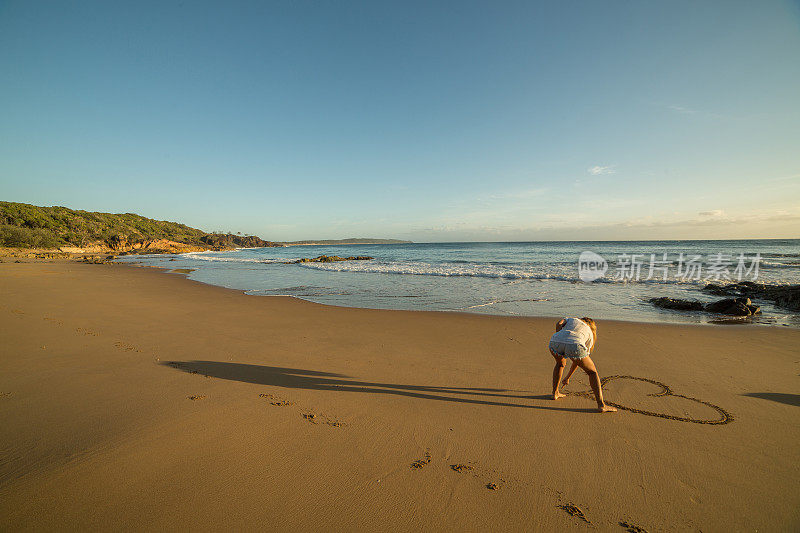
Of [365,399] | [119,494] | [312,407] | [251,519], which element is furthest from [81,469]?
[365,399]

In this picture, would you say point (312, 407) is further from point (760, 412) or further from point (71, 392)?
point (760, 412)

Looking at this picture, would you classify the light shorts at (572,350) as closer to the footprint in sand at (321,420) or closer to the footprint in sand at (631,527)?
the footprint in sand at (631,527)

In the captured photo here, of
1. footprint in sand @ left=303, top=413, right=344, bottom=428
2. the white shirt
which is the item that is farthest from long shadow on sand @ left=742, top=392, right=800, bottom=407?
footprint in sand @ left=303, top=413, right=344, bottom=428

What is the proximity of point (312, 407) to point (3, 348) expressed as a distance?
6.27 m

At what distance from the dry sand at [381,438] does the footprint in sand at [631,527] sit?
37 mm

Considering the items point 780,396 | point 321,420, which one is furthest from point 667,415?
point 321,420

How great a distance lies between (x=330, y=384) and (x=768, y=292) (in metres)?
18.2

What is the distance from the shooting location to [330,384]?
15.3 feet

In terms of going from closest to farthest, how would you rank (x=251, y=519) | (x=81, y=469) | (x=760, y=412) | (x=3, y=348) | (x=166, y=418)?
(x=251, y=519), (x=81, y=469), (x=166, y=418), (x=760, y=412), (x=3, y=348)

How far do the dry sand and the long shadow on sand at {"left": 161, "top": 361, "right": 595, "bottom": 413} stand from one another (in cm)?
4

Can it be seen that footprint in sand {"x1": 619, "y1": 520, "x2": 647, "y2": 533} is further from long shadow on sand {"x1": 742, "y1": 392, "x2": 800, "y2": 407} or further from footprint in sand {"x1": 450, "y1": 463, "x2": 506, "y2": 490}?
long shadow on sand {"x1": 742, "y1": 392, "x2": 800, "y2": 407}

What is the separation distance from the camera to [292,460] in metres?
2.88

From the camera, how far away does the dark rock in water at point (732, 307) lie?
9.46 meters

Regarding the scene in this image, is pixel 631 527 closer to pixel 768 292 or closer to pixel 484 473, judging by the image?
pixel 484 473
